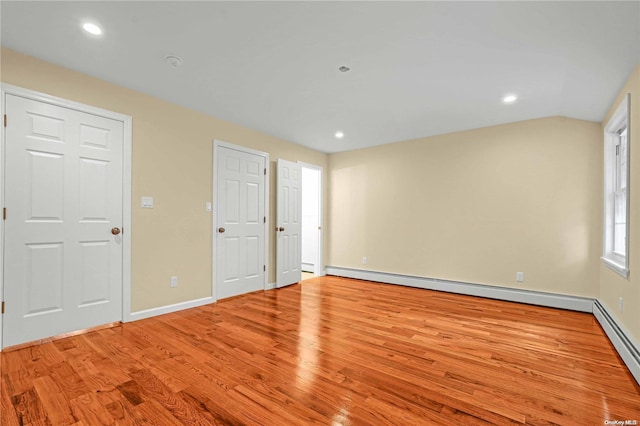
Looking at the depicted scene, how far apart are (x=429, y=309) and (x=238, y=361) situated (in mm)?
2443

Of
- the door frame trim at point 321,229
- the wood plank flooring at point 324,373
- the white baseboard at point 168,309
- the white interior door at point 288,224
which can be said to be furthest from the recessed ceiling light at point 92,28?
the door frame trim at point 321,229

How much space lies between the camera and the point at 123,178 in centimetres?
308

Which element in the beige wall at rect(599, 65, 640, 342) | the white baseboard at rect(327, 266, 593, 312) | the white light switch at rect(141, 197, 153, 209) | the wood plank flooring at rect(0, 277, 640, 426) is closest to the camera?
the wood plank flooring at rect(0, 277, 640, 426)

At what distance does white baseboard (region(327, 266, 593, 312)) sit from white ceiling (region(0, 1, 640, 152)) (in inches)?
88.8

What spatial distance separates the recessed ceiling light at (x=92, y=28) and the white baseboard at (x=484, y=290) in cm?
480

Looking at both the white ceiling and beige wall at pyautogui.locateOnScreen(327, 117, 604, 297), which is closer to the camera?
the white ceiling

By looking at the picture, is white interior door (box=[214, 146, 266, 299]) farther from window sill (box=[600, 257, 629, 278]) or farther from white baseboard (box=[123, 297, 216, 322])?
window sill (box=[600, 257, 629, 278])

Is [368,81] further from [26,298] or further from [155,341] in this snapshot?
[26,298]

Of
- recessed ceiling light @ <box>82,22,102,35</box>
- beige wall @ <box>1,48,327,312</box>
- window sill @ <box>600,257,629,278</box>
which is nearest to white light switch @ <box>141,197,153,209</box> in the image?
beige wall @ <box>1,48,327,312</box>

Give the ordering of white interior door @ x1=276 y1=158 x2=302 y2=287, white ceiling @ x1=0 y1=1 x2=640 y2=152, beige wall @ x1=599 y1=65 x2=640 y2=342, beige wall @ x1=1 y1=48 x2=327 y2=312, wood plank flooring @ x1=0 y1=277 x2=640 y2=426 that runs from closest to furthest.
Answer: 1. wood plank flooring @ x1=0 y1=277 x2=640 y2=426
2. white ceiling @ x1=0 y1=1 x2=640 y2=152
3. beige wall @ x1=599 y1=65 x2=640 y2=342
4. beige wall @ x1=1 y1=48 x2=327 y2=312
5. white interior door @ x1=276 y1=158 x2=302 y2=287

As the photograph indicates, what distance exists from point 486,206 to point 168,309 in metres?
4.45

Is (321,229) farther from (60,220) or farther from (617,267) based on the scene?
(617,267)

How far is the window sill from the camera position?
98.3 inches

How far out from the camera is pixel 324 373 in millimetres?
2076
